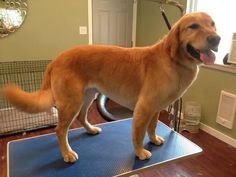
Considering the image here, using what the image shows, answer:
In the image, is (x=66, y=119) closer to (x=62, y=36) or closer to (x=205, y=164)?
(x=205, y=164)

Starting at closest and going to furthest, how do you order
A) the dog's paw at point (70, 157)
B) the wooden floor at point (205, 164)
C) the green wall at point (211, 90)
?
the dog's paw at point (70, 157) < the wooden floor at point (205, 164) < the green wall at point (211, 90)

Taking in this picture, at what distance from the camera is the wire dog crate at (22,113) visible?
2714mm

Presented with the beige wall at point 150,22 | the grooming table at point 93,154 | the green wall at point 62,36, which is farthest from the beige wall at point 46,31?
the grooming table at point 93,154

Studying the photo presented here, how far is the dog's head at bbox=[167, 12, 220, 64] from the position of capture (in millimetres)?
1033

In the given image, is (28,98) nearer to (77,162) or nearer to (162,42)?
(77,162)

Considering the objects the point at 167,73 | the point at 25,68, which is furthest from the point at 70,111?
the point at 25,68

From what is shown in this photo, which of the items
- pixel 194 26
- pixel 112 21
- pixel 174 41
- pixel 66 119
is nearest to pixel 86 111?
pixel 66 119

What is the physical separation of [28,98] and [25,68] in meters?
2.02

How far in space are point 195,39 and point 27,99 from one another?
0.94 metres

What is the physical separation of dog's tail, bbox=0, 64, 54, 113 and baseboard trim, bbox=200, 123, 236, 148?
6.94 ft

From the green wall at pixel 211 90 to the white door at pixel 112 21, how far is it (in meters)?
1.81

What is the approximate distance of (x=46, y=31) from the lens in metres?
3.27

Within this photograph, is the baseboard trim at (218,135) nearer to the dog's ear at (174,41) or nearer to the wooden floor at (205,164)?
the wooden floor at (205,164)

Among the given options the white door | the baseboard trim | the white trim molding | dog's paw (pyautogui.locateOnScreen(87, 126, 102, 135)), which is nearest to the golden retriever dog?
dog's paw (pyautogui.locateOnScreen(87, 126, 102, 135))
